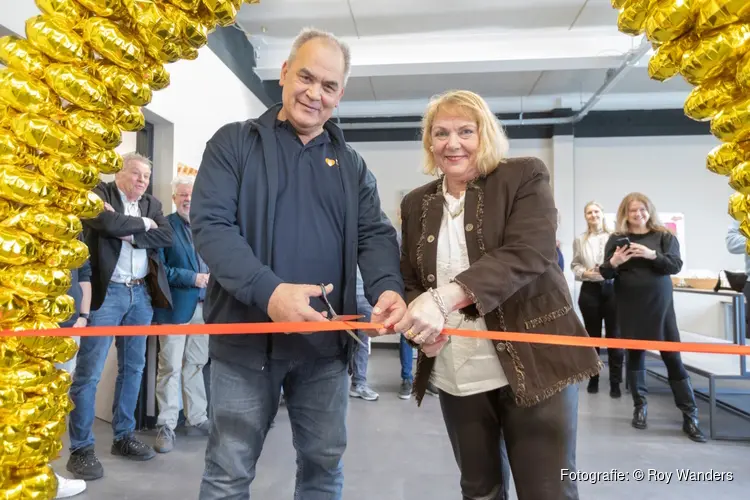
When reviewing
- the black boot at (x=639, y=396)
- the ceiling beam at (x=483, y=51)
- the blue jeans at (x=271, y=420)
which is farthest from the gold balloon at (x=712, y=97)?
the ceiling beam at (x=483, y=51)

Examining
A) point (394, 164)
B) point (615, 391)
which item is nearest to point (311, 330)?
Result: point (615, 391)

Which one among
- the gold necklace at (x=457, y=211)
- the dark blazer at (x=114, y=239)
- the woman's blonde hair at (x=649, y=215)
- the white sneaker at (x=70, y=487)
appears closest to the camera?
the gold necklace at (x=457, y=211)

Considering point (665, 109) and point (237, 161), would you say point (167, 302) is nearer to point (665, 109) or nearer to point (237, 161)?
point (237, 161)

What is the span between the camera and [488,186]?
1314 mm

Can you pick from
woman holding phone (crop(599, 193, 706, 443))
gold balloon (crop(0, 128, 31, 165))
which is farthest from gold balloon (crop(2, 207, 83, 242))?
woman holding phone (crop(599, 193, 706, 443))

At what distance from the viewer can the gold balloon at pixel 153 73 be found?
114 centimetres

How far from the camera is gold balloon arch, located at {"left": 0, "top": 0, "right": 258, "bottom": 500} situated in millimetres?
1016

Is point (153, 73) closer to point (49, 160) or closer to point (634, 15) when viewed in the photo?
point (49, 160)

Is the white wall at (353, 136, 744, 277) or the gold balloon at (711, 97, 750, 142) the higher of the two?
the white wall at (353, 136, 744, 277)

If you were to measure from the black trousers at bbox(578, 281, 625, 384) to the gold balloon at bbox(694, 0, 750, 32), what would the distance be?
3.98 metres

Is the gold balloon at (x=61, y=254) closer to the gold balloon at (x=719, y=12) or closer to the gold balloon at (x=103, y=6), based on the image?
the gold balloon at (x=103, y=6)

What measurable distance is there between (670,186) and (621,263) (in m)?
5.42

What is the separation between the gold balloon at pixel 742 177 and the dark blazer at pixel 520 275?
407 millimetres

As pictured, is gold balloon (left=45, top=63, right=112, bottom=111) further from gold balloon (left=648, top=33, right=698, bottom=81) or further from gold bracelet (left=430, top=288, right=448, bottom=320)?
gold balloon (left=648, top=33, right=698, bottom=81)
